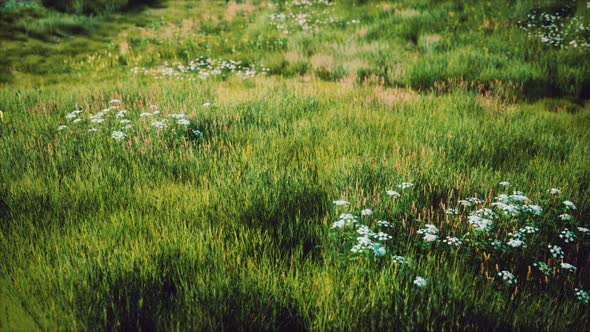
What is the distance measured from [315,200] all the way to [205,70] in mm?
7215

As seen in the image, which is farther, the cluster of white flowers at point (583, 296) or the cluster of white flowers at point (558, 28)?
the cluster of white flowers at point (558, 28)

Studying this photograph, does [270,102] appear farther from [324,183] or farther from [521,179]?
[521,179]

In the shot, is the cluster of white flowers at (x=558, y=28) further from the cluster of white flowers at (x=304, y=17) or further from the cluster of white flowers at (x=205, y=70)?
the cluster of white flowers at (x=205, y=70)

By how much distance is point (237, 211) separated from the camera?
292cm

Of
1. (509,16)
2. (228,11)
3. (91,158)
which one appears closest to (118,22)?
(228,11)

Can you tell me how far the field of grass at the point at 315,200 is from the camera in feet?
6.72

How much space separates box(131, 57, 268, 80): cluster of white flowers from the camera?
869cm

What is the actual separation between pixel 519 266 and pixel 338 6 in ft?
46.1

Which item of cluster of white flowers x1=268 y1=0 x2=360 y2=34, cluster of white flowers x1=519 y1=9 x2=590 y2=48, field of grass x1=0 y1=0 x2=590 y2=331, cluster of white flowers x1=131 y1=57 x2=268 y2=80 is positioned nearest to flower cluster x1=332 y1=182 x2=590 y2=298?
field of grass x1=0 y1=0 x2=590 y2=331

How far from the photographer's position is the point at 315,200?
3227 millimetres

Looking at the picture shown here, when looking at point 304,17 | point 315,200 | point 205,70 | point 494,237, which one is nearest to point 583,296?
point 494,237

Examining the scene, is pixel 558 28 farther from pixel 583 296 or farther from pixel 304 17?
pixel 583 296

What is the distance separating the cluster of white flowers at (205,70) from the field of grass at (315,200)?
16 cm

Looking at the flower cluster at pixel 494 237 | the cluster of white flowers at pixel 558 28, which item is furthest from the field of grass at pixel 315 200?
the cluster of white flowers at pixel 558 28
